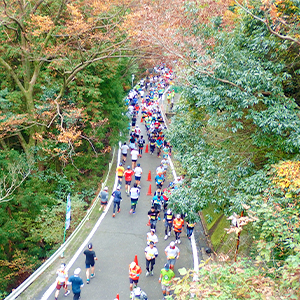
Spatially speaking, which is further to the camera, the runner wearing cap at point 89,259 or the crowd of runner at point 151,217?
the runner wearing cap at point 89,259

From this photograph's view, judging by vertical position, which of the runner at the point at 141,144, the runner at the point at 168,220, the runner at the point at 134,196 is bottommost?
the runner at the point at 168,220

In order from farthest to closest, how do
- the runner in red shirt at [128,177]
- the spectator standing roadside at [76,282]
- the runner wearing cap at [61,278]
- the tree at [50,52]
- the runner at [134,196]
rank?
1. the runner in red shirt at [128,177]
2. the tree at [50,52]
3. the runner at [134,196]
4. the runner wearing cap at [61,278]
5. the spectator standing roadside at [76,282]

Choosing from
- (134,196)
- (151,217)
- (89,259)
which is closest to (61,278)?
(89,259)

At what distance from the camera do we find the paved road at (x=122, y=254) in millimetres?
8742

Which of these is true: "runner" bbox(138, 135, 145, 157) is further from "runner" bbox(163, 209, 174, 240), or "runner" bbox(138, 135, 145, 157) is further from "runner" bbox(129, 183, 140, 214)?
"runner" bbox(163, 209, 174, 240)

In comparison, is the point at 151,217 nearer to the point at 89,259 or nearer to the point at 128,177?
the point at 89,259

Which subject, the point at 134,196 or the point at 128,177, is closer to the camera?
the point at 134,196

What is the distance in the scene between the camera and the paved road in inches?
344

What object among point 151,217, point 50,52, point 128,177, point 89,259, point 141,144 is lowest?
point 89,259

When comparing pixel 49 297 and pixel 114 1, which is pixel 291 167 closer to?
pixel 49 297

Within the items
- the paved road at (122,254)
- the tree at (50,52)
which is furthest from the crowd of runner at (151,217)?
the tree at (50,52)

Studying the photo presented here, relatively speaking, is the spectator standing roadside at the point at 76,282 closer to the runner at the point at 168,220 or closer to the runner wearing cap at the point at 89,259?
the runner wearing cap at the point at 89,259

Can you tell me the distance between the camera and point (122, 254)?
33.7 ft

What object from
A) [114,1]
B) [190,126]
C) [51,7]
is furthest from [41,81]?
[190,126]
